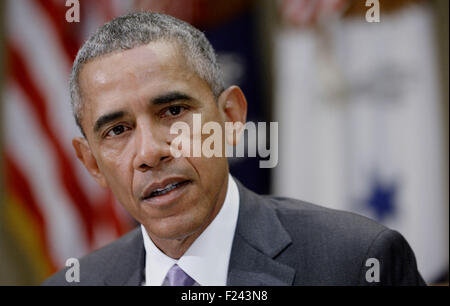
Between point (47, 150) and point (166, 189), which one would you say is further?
point (47, 150)

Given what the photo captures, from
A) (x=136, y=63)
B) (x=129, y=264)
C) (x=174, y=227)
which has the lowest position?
(x=129, y=264)

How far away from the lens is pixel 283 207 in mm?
1511

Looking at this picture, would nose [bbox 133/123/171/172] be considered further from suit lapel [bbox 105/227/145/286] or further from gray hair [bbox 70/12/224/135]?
suit lapel [bbox 105/227/145/286]

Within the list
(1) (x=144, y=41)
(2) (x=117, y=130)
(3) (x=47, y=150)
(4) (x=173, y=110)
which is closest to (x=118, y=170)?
(2) (x=117, y=130)

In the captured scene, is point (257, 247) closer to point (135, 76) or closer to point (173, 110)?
point (173, 110)

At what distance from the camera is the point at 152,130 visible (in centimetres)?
117

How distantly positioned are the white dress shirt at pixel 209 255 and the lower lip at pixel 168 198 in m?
0.20

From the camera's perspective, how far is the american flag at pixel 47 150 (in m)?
3.08

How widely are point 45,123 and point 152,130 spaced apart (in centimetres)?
211

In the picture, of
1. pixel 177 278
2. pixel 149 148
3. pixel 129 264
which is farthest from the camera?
pixel 129 264

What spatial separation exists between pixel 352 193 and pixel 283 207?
1.46 metres

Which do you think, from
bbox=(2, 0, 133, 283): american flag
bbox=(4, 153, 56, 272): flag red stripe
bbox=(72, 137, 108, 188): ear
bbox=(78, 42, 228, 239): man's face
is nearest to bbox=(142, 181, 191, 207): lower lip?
bbox=(78, 42, 228, 239): man's face

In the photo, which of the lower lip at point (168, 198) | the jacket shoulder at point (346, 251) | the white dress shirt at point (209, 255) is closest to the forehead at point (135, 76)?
the lower lip at point (168, 198)

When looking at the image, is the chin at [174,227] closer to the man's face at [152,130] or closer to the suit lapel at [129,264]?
the man's face at [152,130]
